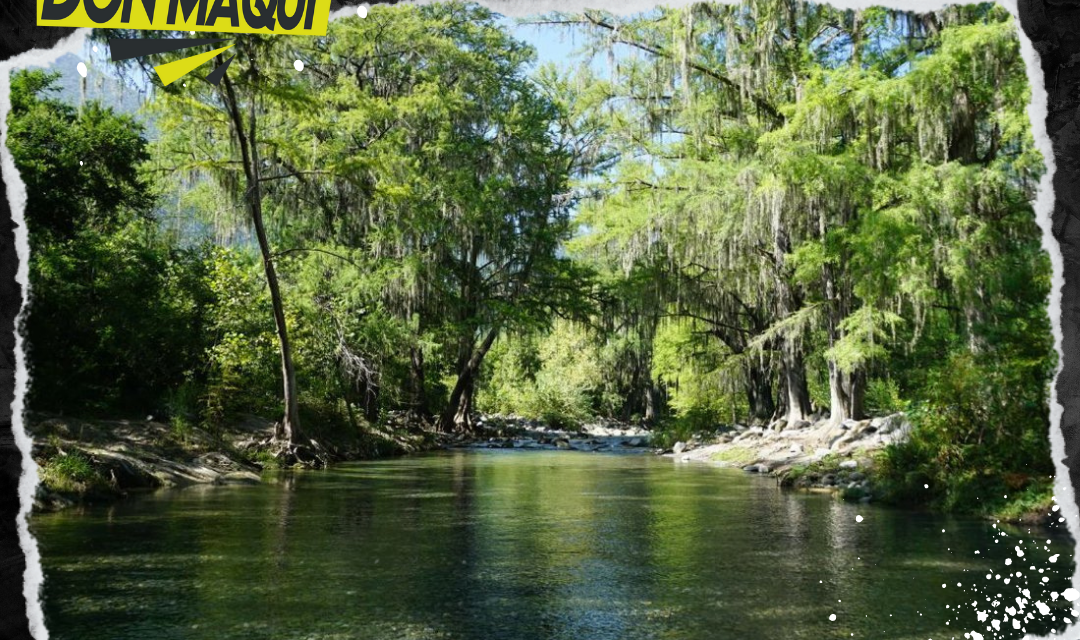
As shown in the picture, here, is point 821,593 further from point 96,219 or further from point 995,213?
point 96,219

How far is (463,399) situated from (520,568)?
997 inches

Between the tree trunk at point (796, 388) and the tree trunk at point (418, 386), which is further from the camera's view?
the tree trunk at point (418, 386)

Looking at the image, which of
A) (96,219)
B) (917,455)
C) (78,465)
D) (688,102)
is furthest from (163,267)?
(917,455)

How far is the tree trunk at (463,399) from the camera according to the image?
98.3ft

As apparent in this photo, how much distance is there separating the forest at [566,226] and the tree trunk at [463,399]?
0.11 metres

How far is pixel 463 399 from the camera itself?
105 feet

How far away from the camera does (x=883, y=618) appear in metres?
5.27

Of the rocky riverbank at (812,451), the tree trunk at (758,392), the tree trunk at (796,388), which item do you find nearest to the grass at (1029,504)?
the rocky riverbank at (812,451)

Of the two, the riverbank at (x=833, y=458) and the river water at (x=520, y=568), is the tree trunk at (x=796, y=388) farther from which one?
the river water at (x=520, y=568)

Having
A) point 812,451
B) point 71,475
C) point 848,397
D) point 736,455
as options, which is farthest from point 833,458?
point 71,475

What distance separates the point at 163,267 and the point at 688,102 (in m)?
11.5

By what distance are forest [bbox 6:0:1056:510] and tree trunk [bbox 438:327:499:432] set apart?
107 millimetres

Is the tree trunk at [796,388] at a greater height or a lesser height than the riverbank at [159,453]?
greater

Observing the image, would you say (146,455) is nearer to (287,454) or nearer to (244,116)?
(287,454)
